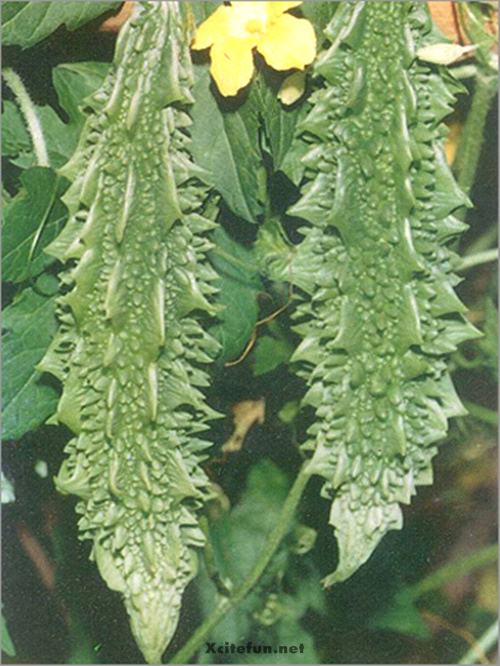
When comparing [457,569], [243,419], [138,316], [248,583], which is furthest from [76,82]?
[457,569]

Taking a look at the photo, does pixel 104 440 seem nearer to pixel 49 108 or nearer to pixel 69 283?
pixel 69 283

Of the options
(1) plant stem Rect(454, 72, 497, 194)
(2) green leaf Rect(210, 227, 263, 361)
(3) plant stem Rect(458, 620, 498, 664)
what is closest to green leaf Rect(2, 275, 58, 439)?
(2) green leaf Rect(210, 227, 263, 361)

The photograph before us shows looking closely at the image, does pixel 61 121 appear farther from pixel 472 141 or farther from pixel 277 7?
pixel 472 141

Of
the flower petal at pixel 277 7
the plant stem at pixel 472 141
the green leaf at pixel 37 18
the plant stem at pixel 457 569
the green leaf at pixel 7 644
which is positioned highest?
the green leaf at pixel 37 18

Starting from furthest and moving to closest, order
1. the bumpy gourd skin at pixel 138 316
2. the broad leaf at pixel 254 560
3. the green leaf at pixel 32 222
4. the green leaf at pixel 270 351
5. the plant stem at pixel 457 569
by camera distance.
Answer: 1. the plant stem at pixel 457 569
2. the broad leaf at pixel 254 560
3. the green leaf at pixel 270 351
4. the green leaf at pixel 32 222
5. the bumpy gourd skin at pixel 138 316

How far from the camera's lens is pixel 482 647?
1.27 metres

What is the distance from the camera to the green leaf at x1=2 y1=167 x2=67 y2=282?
988 mm

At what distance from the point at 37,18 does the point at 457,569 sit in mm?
774

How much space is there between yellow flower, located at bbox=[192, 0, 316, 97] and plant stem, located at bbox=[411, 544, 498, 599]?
0.66m

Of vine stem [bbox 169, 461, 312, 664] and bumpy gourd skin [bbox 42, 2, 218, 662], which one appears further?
vine stem [bbox 169, 461, 312, 664]

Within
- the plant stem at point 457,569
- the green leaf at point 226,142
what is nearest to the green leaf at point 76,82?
the green leaf at point 226,142

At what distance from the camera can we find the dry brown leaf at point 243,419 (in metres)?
1.17

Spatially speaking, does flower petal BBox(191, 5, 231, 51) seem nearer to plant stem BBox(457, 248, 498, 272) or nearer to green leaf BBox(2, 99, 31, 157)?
green leaf BBox(2, 99, 31, 157)

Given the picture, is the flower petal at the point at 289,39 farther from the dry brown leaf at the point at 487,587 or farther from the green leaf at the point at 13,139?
the dry brown leaf at the point at 487,587
